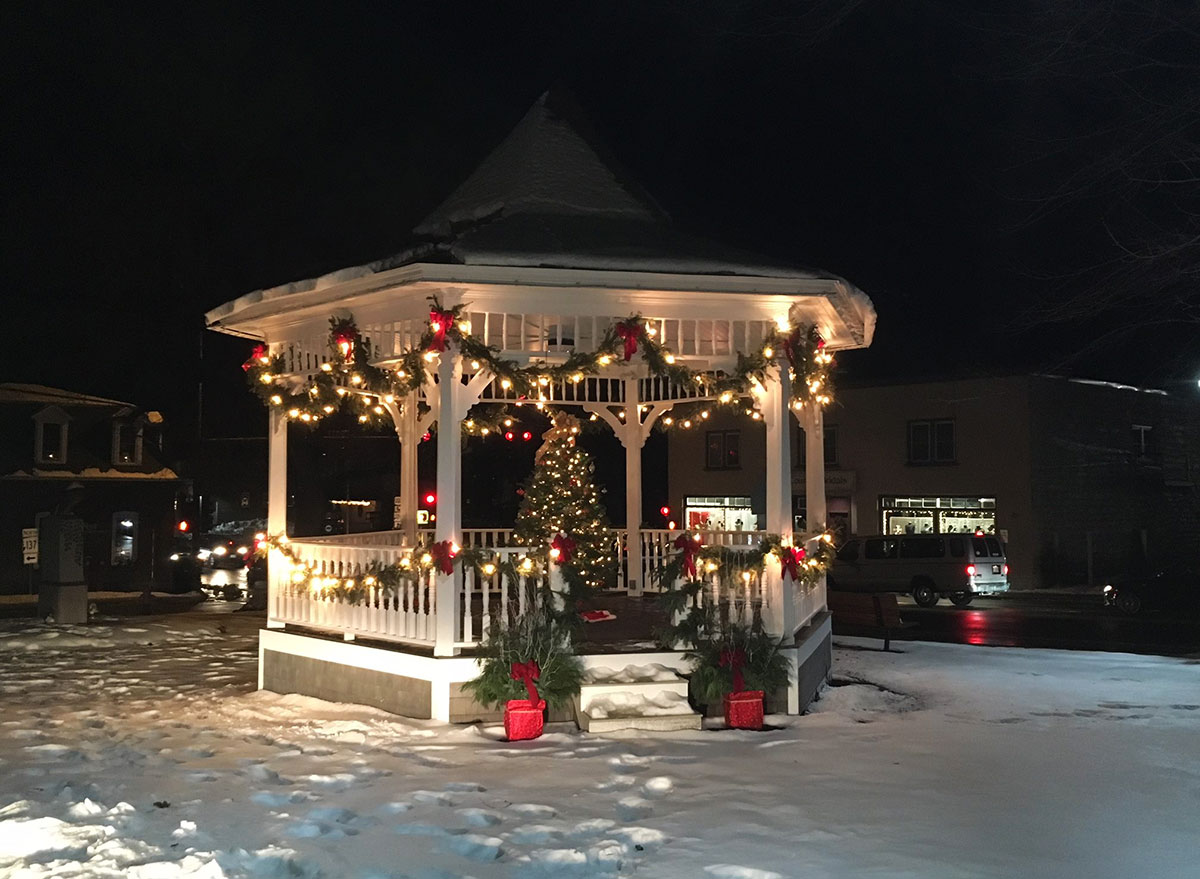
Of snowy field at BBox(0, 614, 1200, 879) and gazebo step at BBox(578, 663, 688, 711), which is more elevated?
gazebo step at BBox(578, 663, 688, 711)

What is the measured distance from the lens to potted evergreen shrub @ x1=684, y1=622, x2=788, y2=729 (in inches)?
357

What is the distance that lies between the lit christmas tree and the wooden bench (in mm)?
3665

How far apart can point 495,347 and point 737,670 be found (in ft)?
12.2

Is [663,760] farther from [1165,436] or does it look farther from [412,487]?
[1165,436]

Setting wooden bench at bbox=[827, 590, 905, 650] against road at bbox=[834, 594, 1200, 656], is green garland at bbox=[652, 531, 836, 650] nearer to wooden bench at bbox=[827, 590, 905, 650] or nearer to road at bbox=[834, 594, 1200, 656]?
wooden bench at bbox=[827, 590, 905, 650]

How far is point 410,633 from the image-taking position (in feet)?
32.0

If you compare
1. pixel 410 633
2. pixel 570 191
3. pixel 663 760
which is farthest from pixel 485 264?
pixel 663 760

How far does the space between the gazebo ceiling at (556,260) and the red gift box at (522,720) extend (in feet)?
11.9

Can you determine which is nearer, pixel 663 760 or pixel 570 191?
pixel 663 760

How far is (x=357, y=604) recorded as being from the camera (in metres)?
10.3

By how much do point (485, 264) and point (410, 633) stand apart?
344cm

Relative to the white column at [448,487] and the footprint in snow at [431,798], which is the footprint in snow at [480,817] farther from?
the white column at [448,487]

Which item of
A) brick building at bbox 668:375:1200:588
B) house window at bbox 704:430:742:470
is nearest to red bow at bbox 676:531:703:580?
brick building at bbox 668:375:1200:588

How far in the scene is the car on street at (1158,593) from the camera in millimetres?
23734
